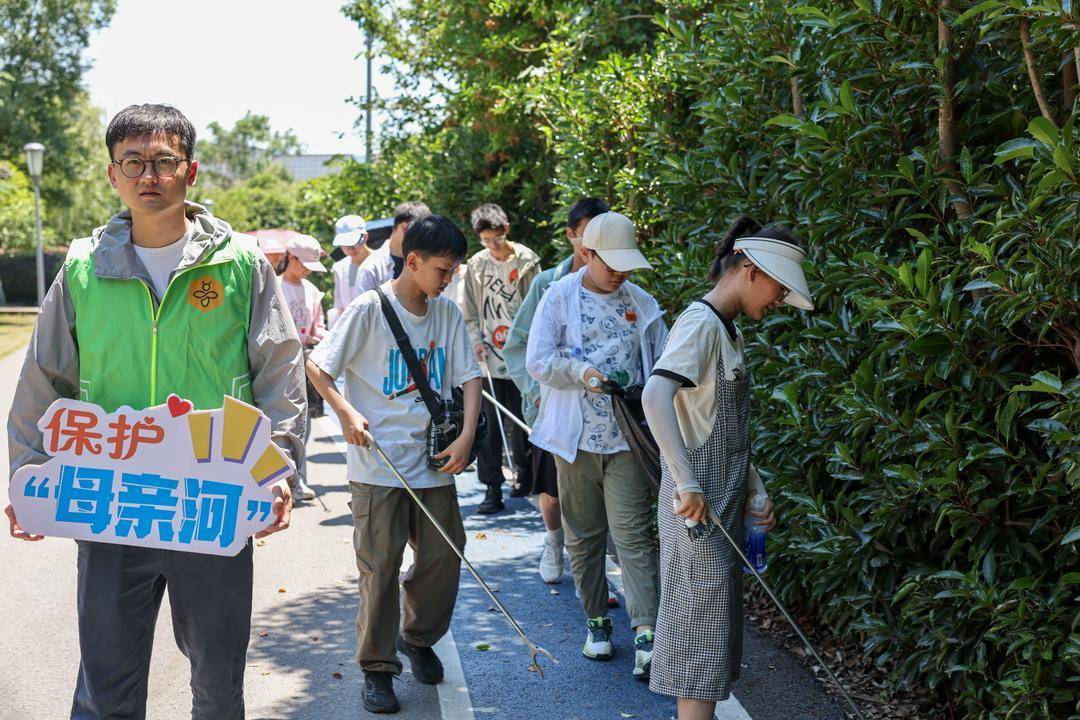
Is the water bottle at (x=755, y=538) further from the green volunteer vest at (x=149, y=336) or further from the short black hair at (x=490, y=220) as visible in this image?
the short black hair at (x=490, y=220)

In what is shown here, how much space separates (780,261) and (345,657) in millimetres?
2867

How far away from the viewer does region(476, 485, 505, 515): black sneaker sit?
8.55 meters

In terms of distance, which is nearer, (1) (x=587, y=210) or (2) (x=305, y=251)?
(1) (x=587, y=210)

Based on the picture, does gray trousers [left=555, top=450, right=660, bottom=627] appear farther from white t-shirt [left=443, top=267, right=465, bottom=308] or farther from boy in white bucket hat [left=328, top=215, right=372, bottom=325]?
Answer: boy in white bucket hat [left=328, top=215, right=372, bottom=325]

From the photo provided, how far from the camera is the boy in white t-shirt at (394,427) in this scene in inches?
184

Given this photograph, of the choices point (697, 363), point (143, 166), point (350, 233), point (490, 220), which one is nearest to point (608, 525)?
point (697, 363)

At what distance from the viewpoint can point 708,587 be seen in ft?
13.4

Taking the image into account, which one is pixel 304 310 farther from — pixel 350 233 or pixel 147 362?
pixel 147 362

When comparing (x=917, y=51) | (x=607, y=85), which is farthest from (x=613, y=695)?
(x=607, y=85)

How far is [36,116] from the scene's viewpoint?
39.0m

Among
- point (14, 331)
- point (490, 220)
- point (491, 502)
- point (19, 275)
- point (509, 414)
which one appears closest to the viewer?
point (509, 414)

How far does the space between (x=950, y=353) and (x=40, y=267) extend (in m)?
28.7

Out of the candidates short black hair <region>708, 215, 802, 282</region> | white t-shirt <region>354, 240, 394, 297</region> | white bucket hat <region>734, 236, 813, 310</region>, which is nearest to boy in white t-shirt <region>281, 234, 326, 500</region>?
white t-shirt <region>354, 240, 394, 297</region>

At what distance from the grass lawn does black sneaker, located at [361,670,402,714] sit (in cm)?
1683
